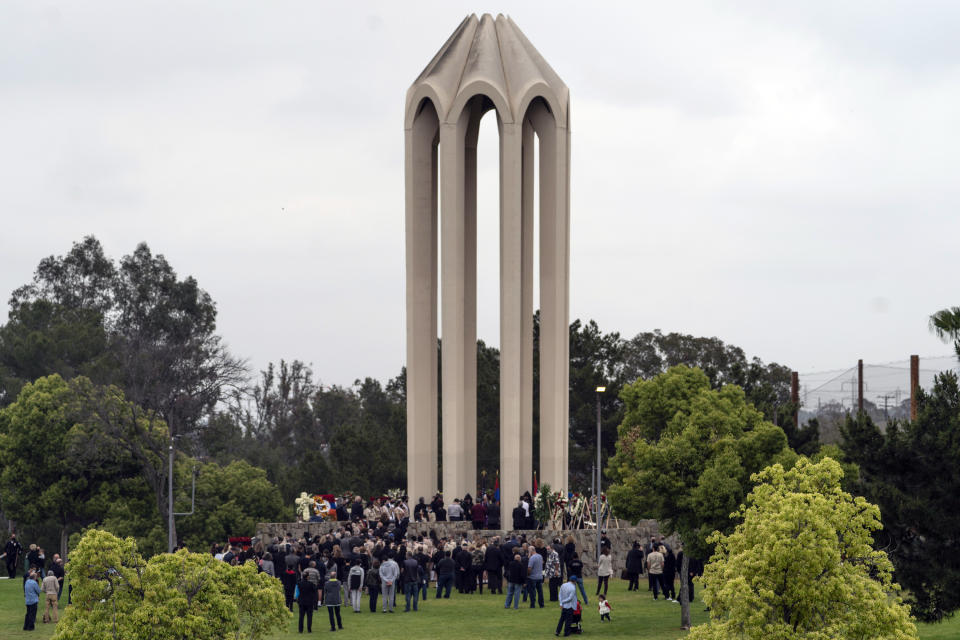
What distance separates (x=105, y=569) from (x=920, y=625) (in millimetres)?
18746

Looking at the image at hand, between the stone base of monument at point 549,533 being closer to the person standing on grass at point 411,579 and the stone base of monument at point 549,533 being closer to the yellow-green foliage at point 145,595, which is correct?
the person standing on grass at point 411,579

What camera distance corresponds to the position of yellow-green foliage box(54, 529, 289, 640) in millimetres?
18594

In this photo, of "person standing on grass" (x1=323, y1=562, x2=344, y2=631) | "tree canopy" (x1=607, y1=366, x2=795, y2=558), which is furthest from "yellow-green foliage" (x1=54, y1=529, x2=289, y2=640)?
"tree canopy" (x1=607, y1=366, x2=795, y2=558)

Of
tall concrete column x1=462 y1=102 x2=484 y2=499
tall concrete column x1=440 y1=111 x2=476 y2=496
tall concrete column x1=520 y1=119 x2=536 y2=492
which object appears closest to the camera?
tall concrete column x1=440 y1=111 x2=476 y2=496

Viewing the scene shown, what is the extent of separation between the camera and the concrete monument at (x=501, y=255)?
4912 centimetres

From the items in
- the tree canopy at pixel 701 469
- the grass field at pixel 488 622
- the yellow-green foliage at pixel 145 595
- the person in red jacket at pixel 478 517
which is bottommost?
the grass field at pixel 488 622

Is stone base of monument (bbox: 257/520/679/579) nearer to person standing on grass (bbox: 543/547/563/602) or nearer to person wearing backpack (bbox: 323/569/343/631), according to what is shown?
person standing on grass (bbox: 543/547/563/602)

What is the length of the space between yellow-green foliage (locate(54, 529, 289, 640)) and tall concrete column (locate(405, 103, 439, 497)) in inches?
1232

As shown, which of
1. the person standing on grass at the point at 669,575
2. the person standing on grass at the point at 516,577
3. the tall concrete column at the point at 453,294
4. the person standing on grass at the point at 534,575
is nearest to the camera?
the person standing on grass at the point at 516,577

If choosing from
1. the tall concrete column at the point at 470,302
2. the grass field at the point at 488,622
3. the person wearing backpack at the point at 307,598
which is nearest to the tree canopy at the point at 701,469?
the grass field at the point at 488,622

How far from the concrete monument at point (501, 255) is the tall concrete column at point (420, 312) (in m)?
0.04

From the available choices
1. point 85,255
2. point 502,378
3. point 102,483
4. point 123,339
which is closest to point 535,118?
point 502,378

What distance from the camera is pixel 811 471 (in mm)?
19750

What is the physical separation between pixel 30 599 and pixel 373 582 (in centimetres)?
759
